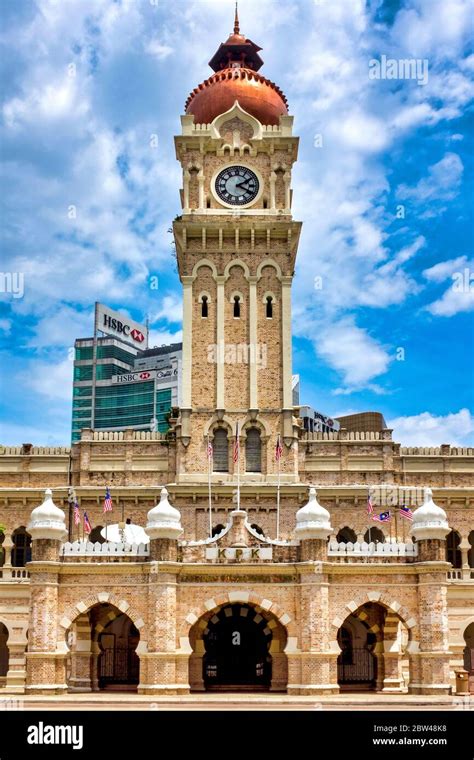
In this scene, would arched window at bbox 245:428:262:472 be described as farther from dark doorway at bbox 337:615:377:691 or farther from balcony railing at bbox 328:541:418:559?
balcony railing at bbox 328:541:418:559

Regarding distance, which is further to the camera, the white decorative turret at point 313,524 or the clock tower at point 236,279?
the clock tower at point 236,279

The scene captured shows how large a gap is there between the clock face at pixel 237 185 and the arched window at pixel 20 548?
23.1 metres

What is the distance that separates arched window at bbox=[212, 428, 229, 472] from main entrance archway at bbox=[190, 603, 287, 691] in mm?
12412

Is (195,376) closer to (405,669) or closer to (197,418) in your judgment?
(197,418)

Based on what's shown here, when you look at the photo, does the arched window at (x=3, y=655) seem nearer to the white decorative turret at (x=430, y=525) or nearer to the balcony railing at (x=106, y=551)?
the balcony railing at (x=106, y=551)

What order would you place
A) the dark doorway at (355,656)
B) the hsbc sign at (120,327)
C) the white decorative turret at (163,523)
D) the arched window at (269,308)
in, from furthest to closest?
the hsbc sign at (120,327) < the arched window at (269,308) < the dark doorway at (355,656) < the white decorative turret at (163,523)

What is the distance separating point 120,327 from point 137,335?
474cm

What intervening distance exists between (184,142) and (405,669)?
33151mm

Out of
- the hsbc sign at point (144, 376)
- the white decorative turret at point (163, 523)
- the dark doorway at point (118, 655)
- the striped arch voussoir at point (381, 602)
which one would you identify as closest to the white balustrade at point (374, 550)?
the striped arch voussoir at point (381, 602)

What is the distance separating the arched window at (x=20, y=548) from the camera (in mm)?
57188

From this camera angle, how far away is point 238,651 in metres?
46.4

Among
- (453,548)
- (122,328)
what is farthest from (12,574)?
(122,328)

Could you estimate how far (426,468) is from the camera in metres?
58.9
